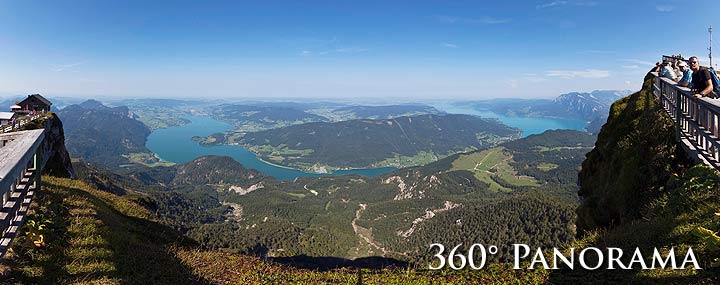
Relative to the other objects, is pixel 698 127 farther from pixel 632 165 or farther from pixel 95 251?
pixel 95 251

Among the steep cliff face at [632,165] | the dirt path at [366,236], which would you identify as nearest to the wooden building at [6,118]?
the steep cliff face at [632,165]

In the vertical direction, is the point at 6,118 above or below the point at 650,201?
above

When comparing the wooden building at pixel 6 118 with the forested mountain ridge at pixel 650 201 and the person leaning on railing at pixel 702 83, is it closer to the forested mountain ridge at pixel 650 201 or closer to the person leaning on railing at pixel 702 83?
the forested mountain ridge at pixel 650 201

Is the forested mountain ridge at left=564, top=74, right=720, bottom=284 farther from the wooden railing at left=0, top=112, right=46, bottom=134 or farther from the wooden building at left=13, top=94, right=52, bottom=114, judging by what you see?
the wooden building at left=13, top=94, right=52, bottom=114

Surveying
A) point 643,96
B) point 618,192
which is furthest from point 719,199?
point 643,96

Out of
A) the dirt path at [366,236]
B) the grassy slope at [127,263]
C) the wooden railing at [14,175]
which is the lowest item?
the dirt path at [366,236]

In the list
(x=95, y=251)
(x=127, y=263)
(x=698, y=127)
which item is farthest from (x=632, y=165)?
(x=95, y=251)

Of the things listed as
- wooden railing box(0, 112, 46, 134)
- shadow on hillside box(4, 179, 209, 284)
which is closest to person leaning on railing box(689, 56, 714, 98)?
shadow on hillside box(4, 179, 209, 284)
